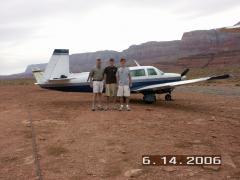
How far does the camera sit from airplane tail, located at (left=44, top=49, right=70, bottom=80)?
16578 mm

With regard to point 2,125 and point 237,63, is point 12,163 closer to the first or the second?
point 2,125

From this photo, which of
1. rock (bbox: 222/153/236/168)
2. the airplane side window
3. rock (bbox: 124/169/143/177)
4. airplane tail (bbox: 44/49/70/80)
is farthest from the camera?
the airplane side window

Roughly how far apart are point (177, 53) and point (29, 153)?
192 m

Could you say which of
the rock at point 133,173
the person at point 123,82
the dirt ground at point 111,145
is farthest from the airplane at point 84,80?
the rock at point 133,173

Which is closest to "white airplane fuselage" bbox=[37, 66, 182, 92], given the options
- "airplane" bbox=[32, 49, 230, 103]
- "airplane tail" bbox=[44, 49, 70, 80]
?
"airplane" bbox=[32, 49, 230, 103]

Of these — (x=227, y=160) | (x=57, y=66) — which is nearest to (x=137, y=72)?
(x=57, y=66)

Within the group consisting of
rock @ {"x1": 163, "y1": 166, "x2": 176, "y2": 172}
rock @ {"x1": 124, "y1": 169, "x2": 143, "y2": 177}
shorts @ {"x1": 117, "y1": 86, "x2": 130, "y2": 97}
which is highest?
shorts @ {"x1": 117, "y1": 86, "x2": 130, "y2": 97}

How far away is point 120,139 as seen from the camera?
7.91 m

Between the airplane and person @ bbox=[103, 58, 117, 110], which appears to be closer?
person @ bbox=[103, 58, 117, 110]

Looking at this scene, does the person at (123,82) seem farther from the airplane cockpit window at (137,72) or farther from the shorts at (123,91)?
the airplane cockpit window at (137,72)

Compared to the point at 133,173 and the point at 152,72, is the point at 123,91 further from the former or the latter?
the point at 133,173

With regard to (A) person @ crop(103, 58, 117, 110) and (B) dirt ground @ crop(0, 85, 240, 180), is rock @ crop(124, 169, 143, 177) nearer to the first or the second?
(B) dirt ground @ crop(0, 85, 240, 180)

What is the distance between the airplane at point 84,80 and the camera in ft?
52.9

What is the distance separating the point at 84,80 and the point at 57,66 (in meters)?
1.67
